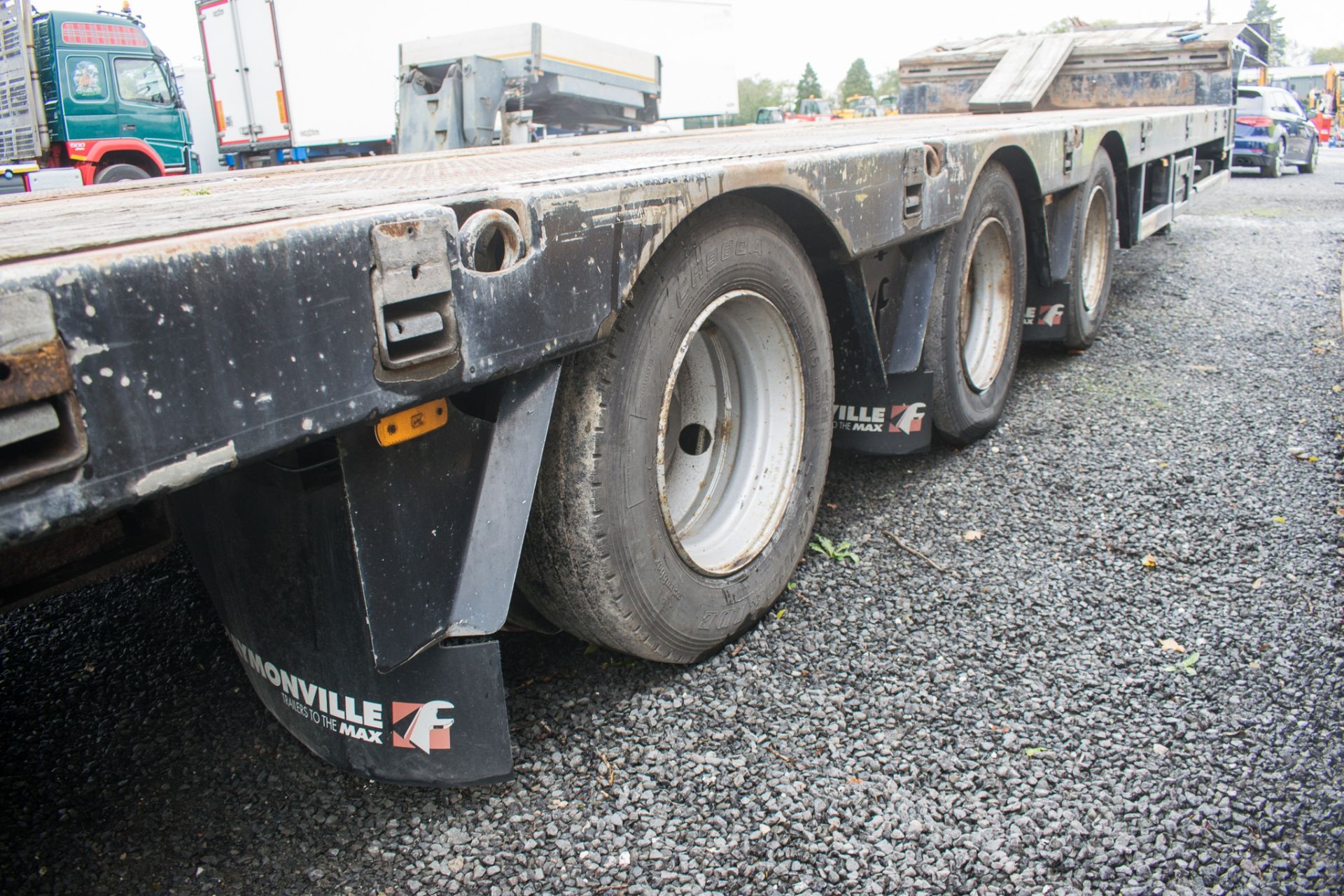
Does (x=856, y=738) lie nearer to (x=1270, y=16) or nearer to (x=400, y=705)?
(x=400, y=705)

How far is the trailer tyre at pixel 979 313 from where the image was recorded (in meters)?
3.20

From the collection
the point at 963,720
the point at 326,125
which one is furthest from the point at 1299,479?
the point at 326,125

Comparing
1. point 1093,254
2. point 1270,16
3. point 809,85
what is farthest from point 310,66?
point 1270,16

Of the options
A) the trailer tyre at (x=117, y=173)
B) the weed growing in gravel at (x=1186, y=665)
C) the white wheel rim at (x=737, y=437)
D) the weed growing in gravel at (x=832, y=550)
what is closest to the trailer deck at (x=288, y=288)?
the white wheel rim at (x=737, y=437)

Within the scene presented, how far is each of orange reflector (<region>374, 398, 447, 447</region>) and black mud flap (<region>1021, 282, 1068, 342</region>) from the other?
3.76 m

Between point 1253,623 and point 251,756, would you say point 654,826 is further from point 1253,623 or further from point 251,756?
point 1253,623

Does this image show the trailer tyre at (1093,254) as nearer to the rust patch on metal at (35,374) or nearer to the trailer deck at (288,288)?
the trailer deck at (288,288)

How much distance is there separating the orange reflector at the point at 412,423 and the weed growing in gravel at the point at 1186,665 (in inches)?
69.9

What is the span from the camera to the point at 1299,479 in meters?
A: 3.28

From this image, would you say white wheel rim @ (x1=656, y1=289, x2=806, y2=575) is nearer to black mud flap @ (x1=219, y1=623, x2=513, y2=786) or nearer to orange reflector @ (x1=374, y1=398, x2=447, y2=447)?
black mud flap @ (x1=219, y1=623, x2=513, y2=786)

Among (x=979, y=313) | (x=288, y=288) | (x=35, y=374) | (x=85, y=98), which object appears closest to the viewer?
(x=35, y=374)

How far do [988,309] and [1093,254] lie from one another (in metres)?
1.88

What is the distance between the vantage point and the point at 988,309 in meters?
3.91

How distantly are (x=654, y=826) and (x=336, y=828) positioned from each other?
1.97ft
